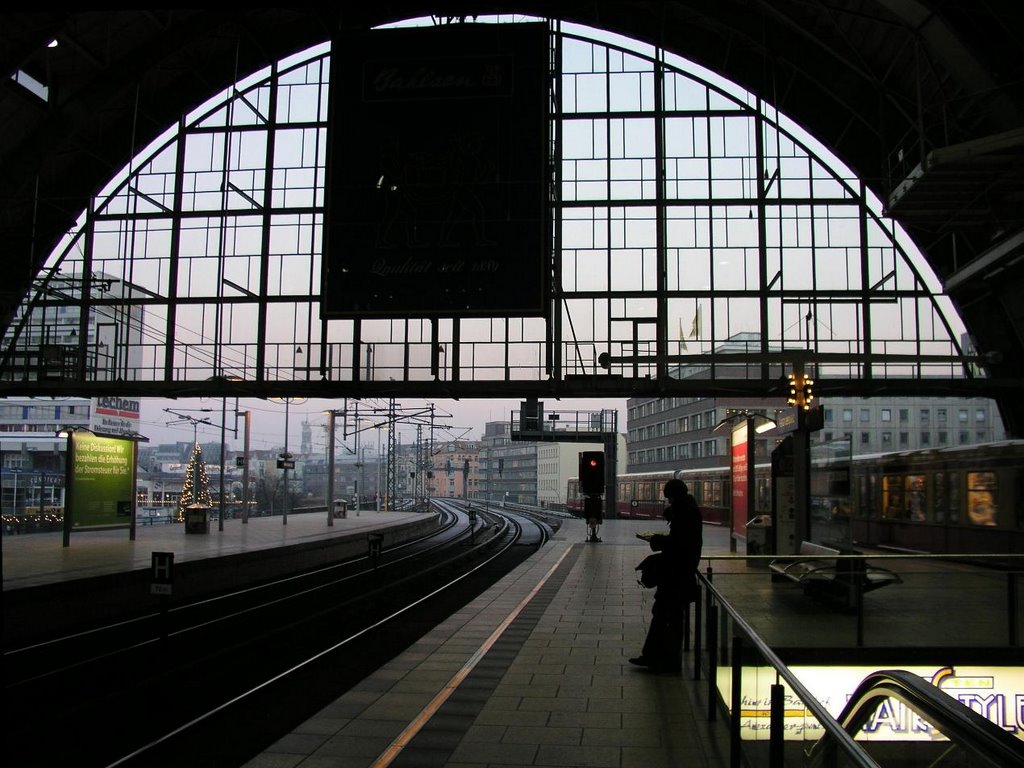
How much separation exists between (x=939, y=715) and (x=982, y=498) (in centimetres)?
1738

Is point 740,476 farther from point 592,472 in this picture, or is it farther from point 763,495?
point 763,495

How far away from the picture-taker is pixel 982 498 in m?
18.4

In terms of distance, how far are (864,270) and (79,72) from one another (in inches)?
985

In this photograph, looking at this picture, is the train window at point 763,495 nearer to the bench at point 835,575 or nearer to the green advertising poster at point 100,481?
the green advertising poster at point 100,481

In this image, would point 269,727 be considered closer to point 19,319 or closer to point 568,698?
point 568,698

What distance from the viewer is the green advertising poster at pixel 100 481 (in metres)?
22.7

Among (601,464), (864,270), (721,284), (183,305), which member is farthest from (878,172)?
(183,305)

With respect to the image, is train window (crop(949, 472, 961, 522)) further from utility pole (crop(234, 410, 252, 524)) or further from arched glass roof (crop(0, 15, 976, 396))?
utility pole (crop(234, 410, 252, 524))

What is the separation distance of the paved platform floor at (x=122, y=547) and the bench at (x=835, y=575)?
11940mm

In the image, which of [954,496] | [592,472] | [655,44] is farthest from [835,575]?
[655,44]

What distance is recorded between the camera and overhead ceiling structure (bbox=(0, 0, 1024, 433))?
22.9 metres

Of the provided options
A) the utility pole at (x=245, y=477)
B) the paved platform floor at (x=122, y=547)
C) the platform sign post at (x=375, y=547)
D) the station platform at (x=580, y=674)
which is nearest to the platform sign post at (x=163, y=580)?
the paved platform floor at (x=122, y=547)

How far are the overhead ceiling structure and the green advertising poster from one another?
6634mm

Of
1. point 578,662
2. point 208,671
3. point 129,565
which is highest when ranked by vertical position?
point 578,662
